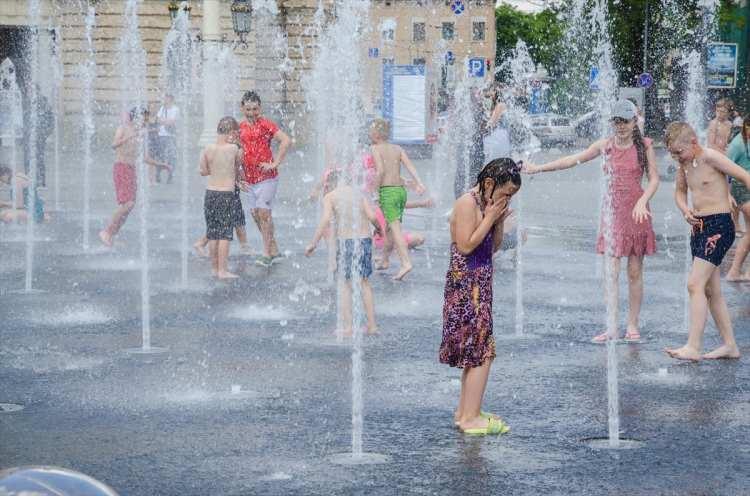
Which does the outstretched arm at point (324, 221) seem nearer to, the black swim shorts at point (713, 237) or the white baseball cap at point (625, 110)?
the white baseball cap at point (625, 110)

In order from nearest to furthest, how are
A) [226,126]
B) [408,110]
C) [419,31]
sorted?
[226,126] → [408,110] → [419,31]

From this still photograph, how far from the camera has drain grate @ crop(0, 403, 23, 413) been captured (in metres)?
7.37

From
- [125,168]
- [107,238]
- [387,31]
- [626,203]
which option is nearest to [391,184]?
[626,203]

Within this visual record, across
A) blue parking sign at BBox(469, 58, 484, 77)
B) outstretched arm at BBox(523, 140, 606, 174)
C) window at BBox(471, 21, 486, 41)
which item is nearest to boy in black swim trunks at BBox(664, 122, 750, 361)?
outstretched arm at BBox(523, 140, 606, 174)

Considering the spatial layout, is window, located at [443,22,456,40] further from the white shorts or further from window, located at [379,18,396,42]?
the white shorts

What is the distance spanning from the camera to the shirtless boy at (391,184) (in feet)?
40.9

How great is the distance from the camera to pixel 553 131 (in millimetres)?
50688

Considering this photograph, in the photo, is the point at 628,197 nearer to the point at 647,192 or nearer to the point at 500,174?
the point at 647,192

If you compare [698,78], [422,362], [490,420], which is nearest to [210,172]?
[422,362]

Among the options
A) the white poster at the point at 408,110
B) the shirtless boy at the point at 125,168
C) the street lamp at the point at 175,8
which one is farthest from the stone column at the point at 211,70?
the shirtless boy at the point at 125,168

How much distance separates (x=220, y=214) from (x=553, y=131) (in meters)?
38.6

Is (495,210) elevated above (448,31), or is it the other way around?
(448,31)

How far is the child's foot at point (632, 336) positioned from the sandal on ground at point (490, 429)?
118 inches

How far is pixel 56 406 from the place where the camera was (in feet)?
24.6
